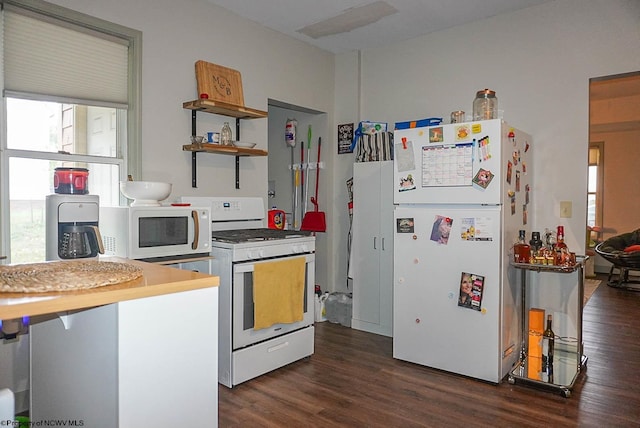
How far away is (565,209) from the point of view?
331cm

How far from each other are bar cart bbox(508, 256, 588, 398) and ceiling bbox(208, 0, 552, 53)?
6.39 ft

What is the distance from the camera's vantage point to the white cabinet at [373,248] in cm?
379

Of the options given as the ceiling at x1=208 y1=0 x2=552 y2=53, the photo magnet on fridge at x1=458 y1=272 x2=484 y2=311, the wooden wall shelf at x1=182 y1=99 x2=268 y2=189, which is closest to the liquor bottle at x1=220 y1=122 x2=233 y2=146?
the wooden wall shelf at x1=182 y1=99 x2=268 y2=189

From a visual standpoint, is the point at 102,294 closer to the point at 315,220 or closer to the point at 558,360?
the point at 558,360

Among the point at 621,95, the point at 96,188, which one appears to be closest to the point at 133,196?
the point at 96,188

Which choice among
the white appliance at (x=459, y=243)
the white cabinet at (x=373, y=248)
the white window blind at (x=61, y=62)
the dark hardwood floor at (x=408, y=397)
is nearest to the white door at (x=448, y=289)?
the white appliance at (x=459, y=243)

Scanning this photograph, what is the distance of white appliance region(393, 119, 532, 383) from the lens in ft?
9.25

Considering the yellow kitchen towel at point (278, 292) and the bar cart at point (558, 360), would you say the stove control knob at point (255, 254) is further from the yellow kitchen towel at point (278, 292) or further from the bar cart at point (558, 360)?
the bar cart at point (558, 360)

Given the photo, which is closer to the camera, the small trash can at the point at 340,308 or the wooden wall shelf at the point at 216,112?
the wooden wall shelf at the point at 216,112

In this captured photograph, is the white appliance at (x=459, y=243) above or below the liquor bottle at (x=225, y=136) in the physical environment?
below

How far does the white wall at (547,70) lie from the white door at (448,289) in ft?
2.84

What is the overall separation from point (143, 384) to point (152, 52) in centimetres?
240

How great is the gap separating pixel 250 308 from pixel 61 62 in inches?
72.0

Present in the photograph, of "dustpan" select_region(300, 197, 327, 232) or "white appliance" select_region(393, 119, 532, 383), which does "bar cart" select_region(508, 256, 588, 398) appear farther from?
"dustpan" select_region(300, 197, 327, 232)
